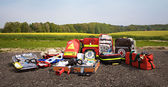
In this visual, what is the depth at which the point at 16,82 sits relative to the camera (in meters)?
5.25

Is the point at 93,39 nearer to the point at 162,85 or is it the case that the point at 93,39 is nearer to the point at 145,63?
the point at 145,63

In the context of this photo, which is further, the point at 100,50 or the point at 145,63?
the point at 100,50

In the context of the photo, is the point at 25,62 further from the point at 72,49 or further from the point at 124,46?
the point at 124,46

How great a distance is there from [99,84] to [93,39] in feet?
14.1

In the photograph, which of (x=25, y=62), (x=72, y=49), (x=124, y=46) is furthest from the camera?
(x=124, y=46)

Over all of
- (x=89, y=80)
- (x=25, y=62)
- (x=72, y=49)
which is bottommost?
(x=89, y=80)

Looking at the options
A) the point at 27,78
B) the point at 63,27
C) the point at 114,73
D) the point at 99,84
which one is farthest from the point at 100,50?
the point at 63,27

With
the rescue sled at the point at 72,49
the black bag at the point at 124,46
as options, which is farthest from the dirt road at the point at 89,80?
the black bag at the point at 124,46

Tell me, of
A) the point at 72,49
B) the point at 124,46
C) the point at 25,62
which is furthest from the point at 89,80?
the point at 124,46

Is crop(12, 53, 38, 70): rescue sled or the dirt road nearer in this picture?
the dirt road

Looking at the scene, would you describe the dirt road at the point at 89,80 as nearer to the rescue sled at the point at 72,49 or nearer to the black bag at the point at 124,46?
the rescue sled at the point at 72,49

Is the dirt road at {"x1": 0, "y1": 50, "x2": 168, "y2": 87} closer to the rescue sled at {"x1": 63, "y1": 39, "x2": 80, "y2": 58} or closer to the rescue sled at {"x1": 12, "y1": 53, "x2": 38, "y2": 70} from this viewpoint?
the rescue sled at {"x1": 12, "y1": 53, "x2": 38, "y2": 70}

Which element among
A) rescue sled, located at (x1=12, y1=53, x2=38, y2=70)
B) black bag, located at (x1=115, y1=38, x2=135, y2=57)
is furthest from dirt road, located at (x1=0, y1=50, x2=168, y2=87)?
black bag, located at (x1=115, y1=38, x2=135, y2=57)

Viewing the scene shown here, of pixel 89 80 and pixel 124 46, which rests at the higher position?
pixel 124 46
